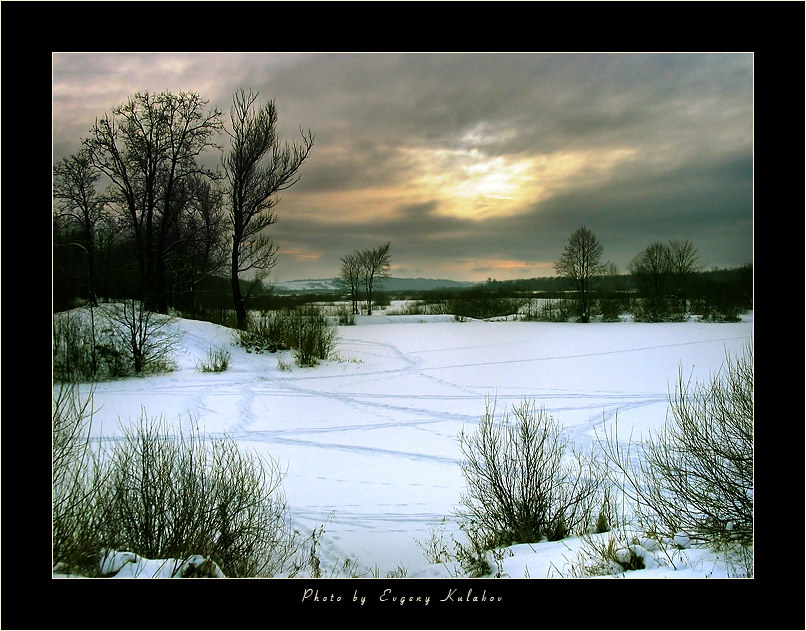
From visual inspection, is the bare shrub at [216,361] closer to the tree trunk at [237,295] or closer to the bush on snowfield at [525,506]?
the tree trunk at [237,295]

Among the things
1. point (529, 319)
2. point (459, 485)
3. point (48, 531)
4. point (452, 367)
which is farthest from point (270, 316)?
point (529, 319)

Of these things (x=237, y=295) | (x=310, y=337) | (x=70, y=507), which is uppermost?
(x=237, y=295)

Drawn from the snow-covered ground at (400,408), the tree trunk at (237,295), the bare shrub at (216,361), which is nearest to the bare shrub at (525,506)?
the snow-covered ground at (400,408)

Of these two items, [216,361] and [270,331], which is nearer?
[216,361]

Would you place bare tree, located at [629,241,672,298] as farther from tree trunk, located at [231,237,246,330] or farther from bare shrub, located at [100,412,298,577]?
tree trunk, located at [231,237,246,330]

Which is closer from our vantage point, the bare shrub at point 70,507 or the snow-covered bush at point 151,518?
the bare shrub at point 70,507

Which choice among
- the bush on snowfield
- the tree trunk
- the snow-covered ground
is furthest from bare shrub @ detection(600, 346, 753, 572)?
the tree trunk

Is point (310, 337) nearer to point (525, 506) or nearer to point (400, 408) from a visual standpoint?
point (400, 408)

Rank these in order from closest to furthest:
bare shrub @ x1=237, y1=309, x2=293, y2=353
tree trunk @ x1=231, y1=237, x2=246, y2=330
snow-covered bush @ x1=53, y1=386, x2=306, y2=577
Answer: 1. snow-covered bush @ x1=53, y1=386, x2=306, y2=577
2. tree trunk @ x1=231, y1=237, x2=246, y2=330
3. bare shrub @ x1=237, y1=309, x2=293, y2=353

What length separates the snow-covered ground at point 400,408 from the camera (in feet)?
11.0

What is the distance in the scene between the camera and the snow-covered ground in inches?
132

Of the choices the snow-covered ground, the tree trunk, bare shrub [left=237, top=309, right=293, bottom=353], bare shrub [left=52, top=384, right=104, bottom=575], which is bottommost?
the snow-covered ground

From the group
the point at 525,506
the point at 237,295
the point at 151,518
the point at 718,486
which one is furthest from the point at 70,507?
the point at 237,295

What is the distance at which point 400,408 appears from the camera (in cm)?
776
